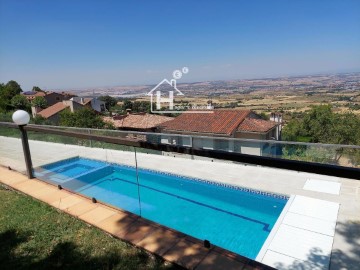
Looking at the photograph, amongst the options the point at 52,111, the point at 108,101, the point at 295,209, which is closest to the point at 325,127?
the point at 295,209

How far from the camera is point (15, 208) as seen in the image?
2756 millimetres

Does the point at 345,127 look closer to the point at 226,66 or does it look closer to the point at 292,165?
the point at 226,66

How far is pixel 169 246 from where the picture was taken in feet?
6.16

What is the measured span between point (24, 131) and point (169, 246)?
2888mm

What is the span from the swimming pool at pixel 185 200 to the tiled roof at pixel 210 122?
11799mm

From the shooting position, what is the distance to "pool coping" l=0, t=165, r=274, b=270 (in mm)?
1671

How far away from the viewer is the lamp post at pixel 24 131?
3.45 metres

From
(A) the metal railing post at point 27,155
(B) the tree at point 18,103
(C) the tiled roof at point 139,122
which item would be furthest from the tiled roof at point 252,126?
(B) the tree at point 18,103

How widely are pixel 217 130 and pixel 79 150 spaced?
13.8 meters

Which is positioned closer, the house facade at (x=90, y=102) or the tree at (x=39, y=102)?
the tree at (x=39, y=102)

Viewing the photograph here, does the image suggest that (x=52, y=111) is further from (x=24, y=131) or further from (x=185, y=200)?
(x=24, y=131)

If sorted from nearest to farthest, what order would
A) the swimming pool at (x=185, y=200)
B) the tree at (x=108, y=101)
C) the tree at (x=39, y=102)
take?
the swimming pool at (x=185, y=200)
the tree at (x=39, y=102)
the tree at (x=108, y=101)

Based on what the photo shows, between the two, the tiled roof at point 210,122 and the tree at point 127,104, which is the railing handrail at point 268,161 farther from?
the tree at point 127,104

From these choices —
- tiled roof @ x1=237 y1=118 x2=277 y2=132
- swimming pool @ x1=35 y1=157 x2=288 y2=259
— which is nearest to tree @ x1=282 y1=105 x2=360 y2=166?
tiled roof @ x1=237 y1=118 x2=277 y2=132
